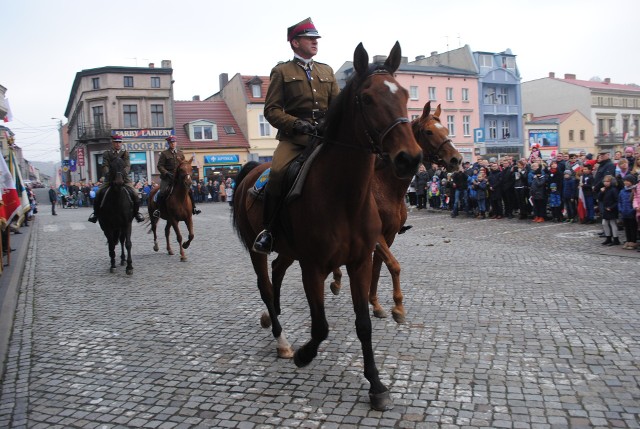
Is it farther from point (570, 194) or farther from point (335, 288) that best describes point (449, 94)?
point (335, 288)

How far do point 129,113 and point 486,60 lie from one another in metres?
39.9

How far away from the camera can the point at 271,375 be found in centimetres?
497

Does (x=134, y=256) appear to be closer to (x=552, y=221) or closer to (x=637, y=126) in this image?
(x=552, y=221)

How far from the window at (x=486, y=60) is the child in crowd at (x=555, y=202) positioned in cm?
4790

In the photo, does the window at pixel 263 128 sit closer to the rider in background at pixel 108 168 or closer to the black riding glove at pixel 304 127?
the rider in background at pixel 108 168

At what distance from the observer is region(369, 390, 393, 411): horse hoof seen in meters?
4.09

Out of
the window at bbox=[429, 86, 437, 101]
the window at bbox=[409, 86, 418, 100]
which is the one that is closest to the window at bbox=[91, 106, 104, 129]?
the window at bbox=[409, 86, 418, 100]

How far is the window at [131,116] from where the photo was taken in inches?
2018

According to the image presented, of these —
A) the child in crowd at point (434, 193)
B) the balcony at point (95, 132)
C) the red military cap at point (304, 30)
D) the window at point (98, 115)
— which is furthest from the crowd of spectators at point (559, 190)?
the window at point (98, 115)

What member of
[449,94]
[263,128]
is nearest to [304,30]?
[263,128]

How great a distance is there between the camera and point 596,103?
233ft

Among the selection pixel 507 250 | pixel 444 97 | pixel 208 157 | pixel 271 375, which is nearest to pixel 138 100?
pixel 208 157

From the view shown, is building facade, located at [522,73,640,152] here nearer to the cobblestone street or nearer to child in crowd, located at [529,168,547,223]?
child in crowd, located at [529,168,547,223]

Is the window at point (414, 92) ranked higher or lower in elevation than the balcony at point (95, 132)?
higher
